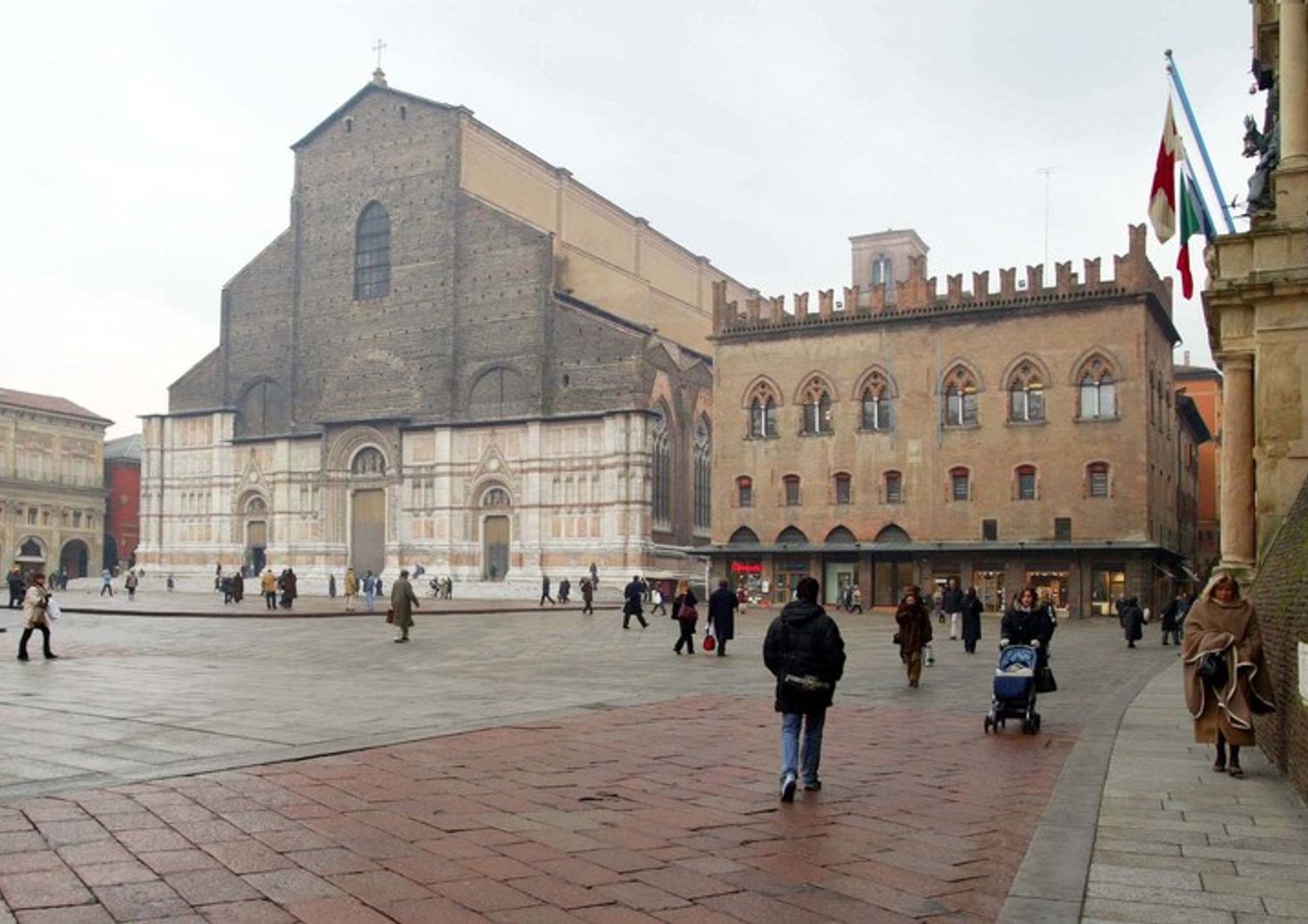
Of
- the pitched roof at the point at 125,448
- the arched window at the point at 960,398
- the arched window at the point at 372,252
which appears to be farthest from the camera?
the pitched roof at the point at 125,448

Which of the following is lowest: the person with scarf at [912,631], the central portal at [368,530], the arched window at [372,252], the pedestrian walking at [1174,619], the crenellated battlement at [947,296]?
the pedestrian walking at [1174,619]

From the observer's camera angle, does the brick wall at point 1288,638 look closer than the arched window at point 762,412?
Yes

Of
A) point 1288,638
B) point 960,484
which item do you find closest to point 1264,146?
point 1288,638

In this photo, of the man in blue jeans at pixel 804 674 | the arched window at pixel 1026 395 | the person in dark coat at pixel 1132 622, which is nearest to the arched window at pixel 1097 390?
the arched window at pixel 1026 395

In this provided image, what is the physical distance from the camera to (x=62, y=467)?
7962 centimetres

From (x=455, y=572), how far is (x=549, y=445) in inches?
284

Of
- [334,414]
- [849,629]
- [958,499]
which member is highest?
[334,414]

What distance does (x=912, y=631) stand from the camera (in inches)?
671

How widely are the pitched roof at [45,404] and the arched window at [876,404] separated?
54.4 metres

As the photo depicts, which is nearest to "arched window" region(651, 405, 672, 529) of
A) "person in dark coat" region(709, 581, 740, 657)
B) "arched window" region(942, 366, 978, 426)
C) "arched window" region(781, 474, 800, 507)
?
"arched window" region(781, 474, 800, 507)

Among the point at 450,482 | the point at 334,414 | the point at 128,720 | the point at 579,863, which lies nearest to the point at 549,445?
the point at 450,482

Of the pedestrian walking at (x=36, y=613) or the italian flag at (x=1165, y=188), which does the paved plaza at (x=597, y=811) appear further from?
the italian flag at (x=1165, y=188)

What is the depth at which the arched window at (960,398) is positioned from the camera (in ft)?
147

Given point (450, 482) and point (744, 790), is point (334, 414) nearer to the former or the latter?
point (450, 482)
